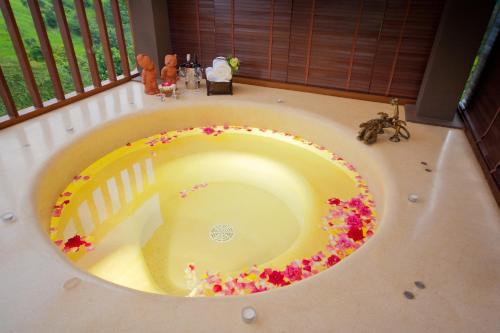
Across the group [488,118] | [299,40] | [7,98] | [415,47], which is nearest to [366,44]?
[415,47]

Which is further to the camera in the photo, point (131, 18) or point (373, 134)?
point (131, 18)

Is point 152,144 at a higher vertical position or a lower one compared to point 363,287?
lower

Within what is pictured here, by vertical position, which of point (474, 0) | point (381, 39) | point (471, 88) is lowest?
point (471, 88)

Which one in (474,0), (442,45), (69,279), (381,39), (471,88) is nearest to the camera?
(69,279)

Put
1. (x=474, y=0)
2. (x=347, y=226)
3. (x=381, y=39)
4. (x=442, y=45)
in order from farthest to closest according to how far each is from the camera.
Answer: (x=381, y=39), (x=442, y=45), (x=474, y=0), (x=347, y=226)

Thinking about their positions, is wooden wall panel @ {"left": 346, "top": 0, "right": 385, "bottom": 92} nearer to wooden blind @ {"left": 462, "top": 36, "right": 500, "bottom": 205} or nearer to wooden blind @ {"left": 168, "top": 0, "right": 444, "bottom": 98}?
wooden blind @ {"left": 168, "top": 0, "right": 444, "bottom": 98}

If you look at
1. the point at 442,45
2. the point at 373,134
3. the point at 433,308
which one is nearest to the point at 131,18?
the point at 373,134

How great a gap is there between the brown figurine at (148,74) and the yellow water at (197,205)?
0.73m

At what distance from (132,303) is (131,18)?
4.21 m

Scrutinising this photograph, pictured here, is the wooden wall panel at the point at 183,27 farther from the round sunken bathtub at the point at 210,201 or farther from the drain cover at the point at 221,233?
the drain cover at the point at 221,233

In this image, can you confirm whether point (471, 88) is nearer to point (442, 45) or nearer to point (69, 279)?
point (442, 45)

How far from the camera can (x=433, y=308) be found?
170cm

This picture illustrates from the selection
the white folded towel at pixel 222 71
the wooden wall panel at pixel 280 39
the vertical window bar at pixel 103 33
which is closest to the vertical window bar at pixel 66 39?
the vertical window bar at pixel 103 33

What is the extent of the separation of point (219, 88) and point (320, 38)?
4.81ft
